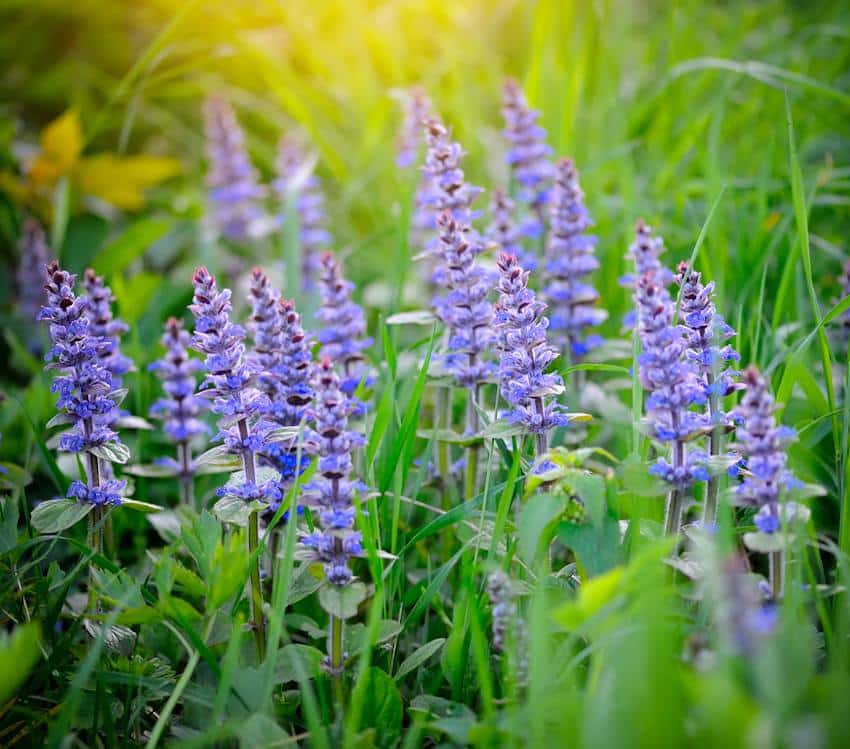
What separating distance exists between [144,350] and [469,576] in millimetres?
2759

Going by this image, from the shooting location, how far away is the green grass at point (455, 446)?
72.0 inches

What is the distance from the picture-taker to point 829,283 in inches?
151

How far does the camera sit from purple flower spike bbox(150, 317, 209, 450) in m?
2.96

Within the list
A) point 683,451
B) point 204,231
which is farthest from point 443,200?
point 204,231

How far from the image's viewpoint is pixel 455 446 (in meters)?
3.49

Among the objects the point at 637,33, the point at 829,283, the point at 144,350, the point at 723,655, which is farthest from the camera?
the point at 637,33

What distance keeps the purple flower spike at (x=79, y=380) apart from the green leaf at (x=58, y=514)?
3 cm

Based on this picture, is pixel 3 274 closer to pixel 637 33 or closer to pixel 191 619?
pixel 191 619

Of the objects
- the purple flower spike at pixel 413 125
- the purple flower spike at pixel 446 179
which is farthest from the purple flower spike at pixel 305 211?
the purple flower spike at pixel 446 179

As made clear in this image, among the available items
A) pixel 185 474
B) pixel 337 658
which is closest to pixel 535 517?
pixel 337 658

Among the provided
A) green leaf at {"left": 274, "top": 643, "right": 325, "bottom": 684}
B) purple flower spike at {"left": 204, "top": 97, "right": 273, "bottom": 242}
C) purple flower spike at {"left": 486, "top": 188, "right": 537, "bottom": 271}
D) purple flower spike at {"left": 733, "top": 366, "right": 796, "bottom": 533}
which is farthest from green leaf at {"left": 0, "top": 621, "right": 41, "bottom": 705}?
purple flower spike at {"left": 204, "top": 97, "right": 273, "bottom": 242}

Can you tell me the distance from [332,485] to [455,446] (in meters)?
1.35

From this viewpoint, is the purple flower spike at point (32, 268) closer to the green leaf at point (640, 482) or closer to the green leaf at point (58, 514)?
the green leaf at point (58, 514)

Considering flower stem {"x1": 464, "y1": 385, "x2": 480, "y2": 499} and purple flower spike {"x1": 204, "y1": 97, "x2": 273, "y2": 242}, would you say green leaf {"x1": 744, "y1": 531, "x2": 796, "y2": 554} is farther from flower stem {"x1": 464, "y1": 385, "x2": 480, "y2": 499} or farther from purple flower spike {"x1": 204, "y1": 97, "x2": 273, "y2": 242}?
purple flower spike {"x1": 204, "y1": 97, "x2": 273, "y2": 242}
